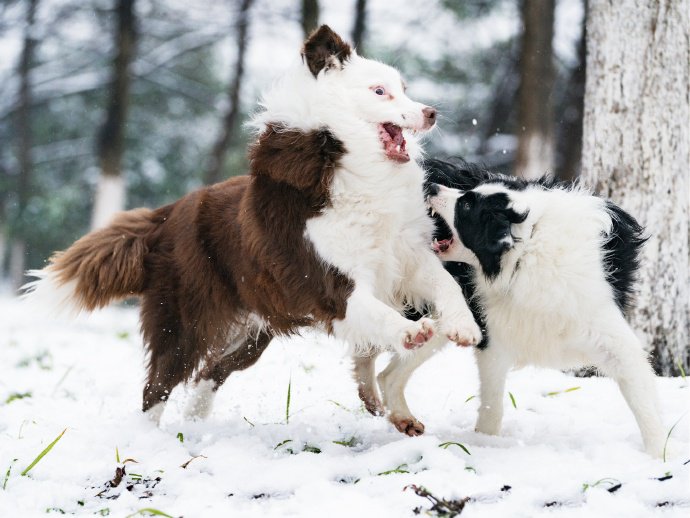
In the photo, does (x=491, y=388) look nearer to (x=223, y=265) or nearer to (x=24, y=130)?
(x=223, y=265)

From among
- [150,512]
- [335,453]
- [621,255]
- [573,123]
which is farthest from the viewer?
[573,123]

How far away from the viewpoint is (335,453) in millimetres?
3857

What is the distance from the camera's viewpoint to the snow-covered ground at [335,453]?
3.07m

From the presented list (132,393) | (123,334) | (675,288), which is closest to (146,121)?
(123,334)

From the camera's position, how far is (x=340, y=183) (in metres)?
3.97

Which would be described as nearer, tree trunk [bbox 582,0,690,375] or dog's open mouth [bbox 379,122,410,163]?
dog's open mouth [bbox 379,122,410,163]

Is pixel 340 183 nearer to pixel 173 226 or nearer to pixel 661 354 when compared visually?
pixel 173 226

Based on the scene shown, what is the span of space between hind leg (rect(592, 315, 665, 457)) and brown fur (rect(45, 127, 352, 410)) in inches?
52.5

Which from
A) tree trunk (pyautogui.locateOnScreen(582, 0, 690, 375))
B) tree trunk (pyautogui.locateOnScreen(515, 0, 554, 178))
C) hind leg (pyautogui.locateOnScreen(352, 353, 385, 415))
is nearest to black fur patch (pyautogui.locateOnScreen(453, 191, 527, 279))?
hind leg (pyautogui.locateOnScreen(352, 353, 385, 415))

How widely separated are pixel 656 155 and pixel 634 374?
2082 millimetres

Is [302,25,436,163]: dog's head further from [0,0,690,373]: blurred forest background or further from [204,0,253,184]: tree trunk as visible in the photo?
[204,0,253,184]: tree trunk

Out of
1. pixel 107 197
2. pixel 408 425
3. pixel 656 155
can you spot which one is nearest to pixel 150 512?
pixel 408 425

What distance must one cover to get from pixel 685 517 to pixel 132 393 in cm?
429

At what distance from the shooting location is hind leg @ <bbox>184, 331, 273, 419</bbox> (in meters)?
4.99
